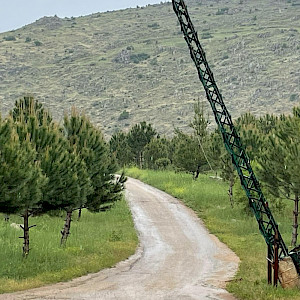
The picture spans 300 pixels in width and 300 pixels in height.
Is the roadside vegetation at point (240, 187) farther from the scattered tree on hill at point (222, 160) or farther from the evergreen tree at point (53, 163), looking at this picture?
the evergreen tree at point (53, 163)

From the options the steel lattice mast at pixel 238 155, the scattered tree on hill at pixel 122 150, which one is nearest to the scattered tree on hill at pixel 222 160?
the steel lattice mast at pixel 238 155

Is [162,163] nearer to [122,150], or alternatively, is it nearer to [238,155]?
[122,150]

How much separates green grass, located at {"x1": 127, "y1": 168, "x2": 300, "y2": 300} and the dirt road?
0.63 metres

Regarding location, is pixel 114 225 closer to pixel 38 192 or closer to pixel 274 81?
pixel 38 192

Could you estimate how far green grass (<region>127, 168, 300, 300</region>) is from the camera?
Result: 17328 millimetres

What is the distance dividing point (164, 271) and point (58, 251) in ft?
17.0

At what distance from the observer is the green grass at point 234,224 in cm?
1733

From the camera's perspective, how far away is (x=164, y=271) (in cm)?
2184

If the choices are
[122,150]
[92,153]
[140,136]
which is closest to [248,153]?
[92,153]

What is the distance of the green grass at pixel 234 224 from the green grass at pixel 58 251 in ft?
19.6

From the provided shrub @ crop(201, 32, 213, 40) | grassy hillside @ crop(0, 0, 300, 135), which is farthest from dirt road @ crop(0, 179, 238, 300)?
shrub @ crop(201, 32, 213, 40)

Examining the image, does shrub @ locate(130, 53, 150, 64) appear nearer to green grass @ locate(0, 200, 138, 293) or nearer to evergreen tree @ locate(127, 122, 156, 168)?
evergreen tree @ locate(127, 122, 156, 168)

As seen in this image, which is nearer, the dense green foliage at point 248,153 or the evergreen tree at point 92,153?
the evergreen tree at point 92,153

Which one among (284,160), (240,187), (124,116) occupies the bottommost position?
(240,187)
